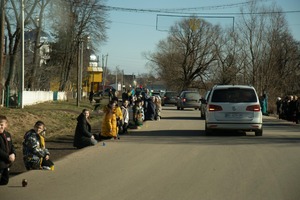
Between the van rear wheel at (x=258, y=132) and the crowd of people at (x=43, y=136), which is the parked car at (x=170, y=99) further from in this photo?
the van rear wheel at (x=258, y=132)

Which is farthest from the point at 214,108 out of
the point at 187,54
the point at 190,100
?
the point at 187,54

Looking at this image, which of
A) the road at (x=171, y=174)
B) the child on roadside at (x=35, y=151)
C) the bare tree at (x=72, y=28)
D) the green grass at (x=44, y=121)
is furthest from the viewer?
the bare tree at (x=72, y=28)

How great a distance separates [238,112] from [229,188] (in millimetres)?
8888

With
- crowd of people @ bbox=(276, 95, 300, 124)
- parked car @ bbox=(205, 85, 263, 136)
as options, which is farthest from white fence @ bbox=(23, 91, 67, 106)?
parked car @ bbox=(205, 85, 263, 136)

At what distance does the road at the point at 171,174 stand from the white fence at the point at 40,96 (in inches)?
1086

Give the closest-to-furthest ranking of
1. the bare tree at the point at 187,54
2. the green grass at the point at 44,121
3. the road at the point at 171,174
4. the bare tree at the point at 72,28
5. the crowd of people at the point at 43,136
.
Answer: the road at the point at 171,174 → the crowd of people at the point at 43,136 → the green grass at the point at 44,121 → the bare tree at the point at 72,28 → the bare tree at the point at 187,54

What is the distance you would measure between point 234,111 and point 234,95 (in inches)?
25.2

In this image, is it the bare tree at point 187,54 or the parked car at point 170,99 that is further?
the bare tree at point 187,54

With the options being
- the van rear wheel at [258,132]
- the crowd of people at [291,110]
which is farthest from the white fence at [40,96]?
the van rear wheel at [258,132]

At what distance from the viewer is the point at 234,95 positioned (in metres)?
17.2

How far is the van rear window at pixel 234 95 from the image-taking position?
1716 cm

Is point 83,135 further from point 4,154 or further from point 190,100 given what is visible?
point 190,100

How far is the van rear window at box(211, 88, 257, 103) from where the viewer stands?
1716 centimetres

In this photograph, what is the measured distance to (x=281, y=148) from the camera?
14125mm
